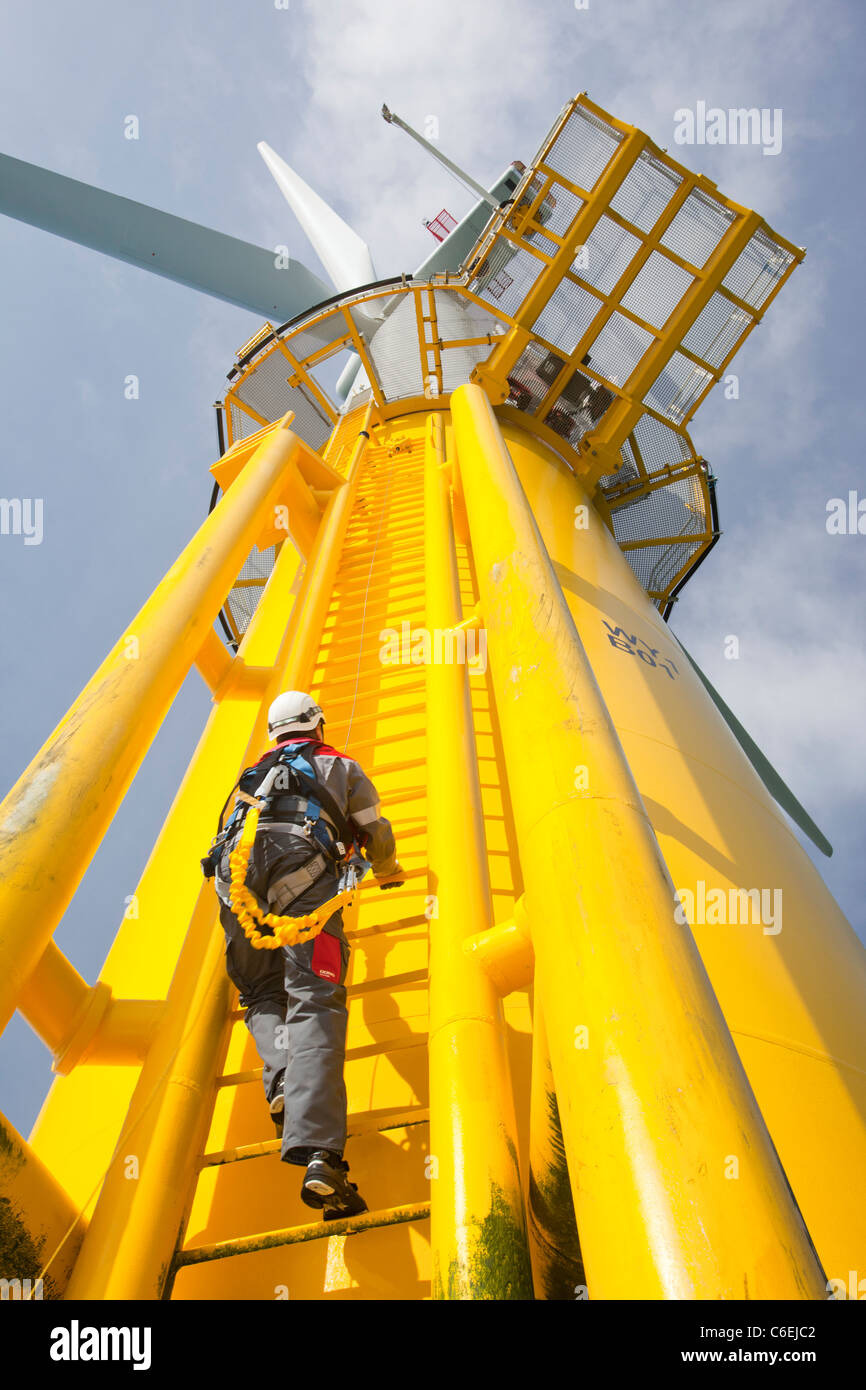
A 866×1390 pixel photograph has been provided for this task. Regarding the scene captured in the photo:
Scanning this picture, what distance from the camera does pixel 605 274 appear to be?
8.04 m

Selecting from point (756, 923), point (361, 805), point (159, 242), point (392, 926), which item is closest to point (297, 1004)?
point (392, 926)

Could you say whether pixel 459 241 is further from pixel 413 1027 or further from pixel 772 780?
pixel 413 1027

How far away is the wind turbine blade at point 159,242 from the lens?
10938 millimetres

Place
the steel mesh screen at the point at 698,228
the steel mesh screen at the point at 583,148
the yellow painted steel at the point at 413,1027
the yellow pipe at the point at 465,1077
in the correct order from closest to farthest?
the yellow pipe at the point at 465,1077 < the yellow painted steel at the point at 413,1027 < the steel mesh screen at the point at 583,148 < the steel mesh screen at the point at 698,228

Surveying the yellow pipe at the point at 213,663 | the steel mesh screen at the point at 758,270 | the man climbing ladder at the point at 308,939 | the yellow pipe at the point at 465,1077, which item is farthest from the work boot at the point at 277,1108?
the steel mesh screen at the point at 758,270

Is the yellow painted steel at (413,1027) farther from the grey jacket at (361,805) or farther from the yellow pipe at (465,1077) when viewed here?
the grey jacket at (361,805)

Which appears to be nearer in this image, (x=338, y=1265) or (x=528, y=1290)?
(x=528, y=1290)

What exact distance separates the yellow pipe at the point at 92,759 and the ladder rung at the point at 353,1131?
0.90m

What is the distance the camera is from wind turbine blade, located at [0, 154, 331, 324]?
10938 millimetres

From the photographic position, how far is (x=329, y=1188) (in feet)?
7.57
